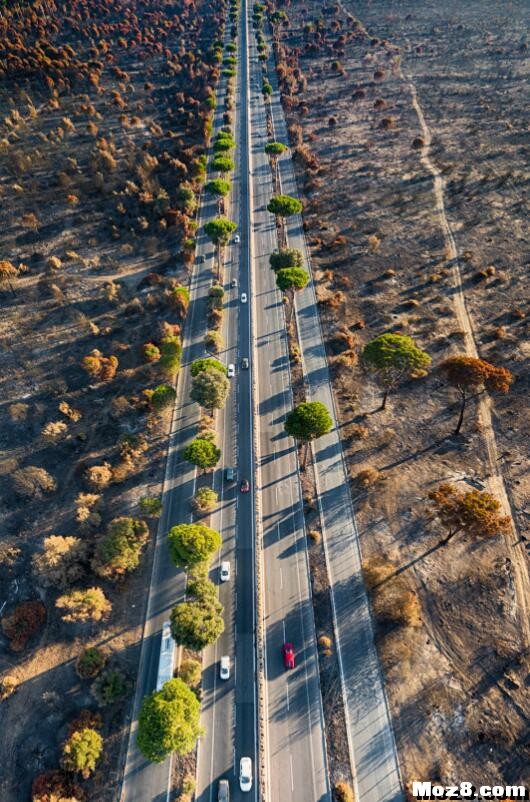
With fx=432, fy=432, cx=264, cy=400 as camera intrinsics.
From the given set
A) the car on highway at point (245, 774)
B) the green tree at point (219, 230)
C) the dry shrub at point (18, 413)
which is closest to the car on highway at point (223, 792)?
the car on highway at point (245, 774)

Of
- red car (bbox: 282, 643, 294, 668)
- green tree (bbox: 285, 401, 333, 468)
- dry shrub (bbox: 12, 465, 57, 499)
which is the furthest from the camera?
dry shrub (bbox: 12, 465, 57, 499)

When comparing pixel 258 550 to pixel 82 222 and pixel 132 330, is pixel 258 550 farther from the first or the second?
pixel 82 222

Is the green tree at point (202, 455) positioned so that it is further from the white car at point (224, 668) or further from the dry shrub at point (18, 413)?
the dry shrub at point (18, 413)

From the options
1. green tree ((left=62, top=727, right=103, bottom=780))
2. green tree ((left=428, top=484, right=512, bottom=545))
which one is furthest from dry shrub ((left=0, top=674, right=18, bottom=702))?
green tree ((left=428, top=484, right=512, bottom=545))

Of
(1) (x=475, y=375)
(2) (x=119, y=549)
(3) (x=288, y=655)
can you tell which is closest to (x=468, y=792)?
(3) (x=288, y=655)

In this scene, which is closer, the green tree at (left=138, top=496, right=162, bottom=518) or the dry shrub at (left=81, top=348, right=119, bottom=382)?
the green tree at (left=138, top=496, right=162, bottom=518)

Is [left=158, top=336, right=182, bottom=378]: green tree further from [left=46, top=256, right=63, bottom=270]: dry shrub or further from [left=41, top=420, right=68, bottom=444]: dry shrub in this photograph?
[left=46, top=256, right=63, bottom=270]: dry shrub
